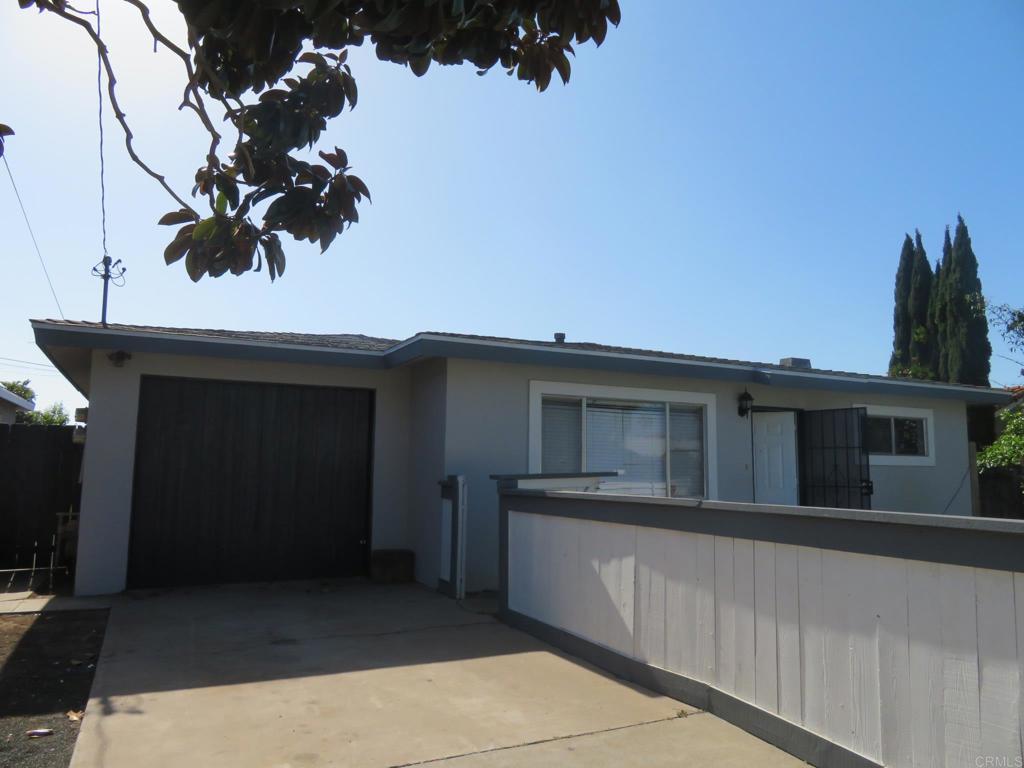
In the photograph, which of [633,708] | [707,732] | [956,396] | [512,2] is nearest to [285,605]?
[633,708]

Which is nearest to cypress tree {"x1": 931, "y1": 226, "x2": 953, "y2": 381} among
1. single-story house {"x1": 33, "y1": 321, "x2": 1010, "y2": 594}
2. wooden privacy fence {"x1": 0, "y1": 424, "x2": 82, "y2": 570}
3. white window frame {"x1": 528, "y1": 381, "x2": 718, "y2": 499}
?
single-story house {"x1": 33, "y1": 321, "x2": 1010, "y2": 594}

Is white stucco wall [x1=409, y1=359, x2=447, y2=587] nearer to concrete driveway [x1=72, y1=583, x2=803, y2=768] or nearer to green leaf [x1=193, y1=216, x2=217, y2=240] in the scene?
concrete driveway [x1=72, y1=583, x2=803, y2=768]

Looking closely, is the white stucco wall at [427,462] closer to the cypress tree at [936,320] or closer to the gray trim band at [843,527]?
the gray trim band at [843,527]

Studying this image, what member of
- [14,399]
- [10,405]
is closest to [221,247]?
[14,399]

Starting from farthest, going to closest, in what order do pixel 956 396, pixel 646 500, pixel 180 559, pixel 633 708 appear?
1. pixel 956 396
2. pixel 180 559
3. pixel 646 500
4. pixel 633 708

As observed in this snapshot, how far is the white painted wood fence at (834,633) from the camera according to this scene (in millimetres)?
2953

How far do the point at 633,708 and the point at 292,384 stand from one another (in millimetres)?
5906

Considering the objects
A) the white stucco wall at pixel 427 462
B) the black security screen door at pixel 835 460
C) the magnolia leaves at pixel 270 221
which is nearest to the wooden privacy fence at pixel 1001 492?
the black security screen door at pixel 835 460

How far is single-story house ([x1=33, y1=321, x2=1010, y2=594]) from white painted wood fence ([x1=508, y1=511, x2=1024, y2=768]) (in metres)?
3.36

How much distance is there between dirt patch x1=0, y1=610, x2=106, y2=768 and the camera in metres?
3.83

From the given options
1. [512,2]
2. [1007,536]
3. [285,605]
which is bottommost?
[285,605]

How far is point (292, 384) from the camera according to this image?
29.3 feet

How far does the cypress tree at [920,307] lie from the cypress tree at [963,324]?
0.89 m

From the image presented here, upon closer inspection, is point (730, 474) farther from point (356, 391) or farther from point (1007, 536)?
point (1007, 536)
